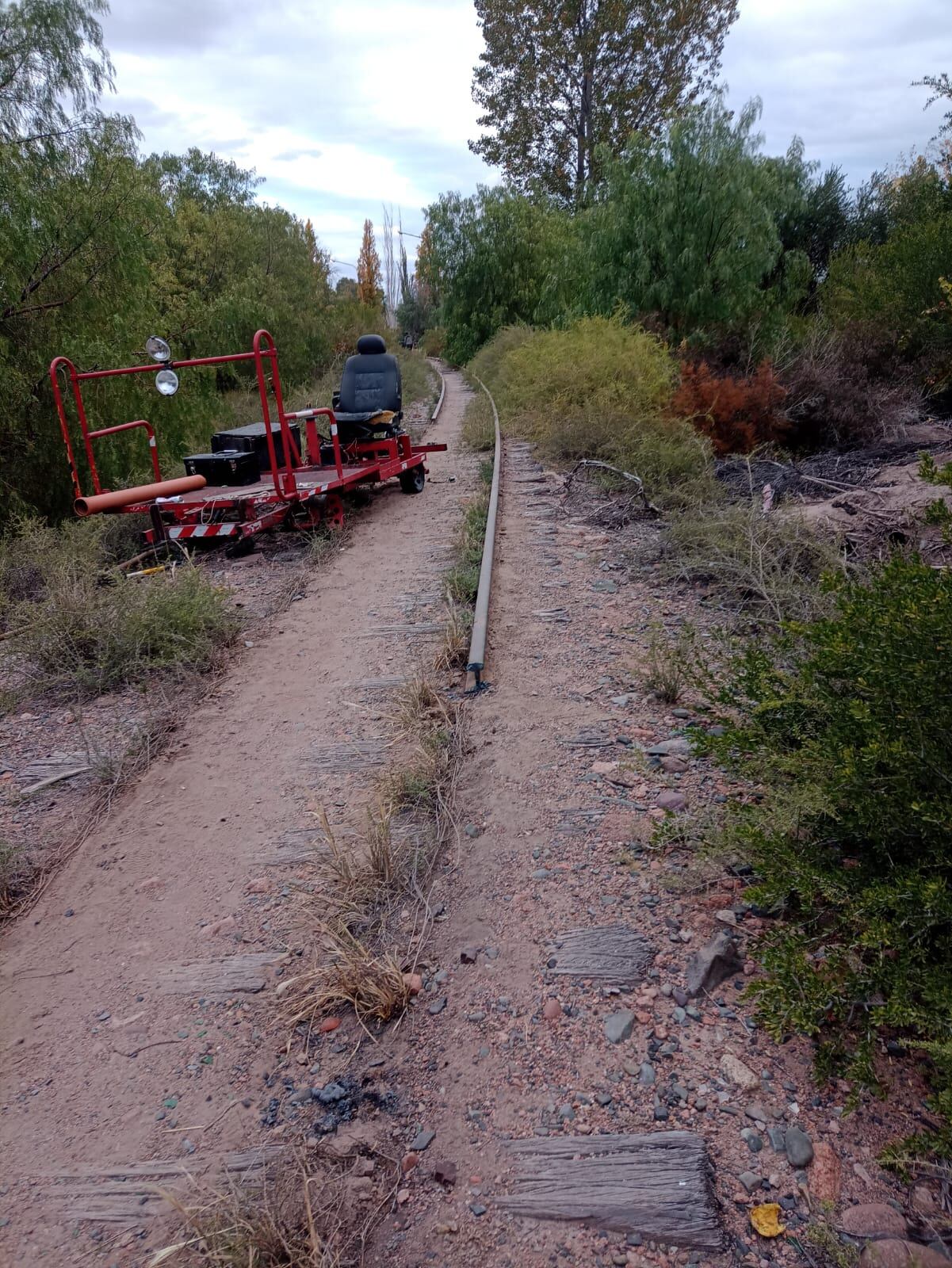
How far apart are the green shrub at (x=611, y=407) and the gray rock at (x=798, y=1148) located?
24.7ft

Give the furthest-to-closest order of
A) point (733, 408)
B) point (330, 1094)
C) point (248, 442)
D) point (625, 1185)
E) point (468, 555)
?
point (733, 408), point (248, 442), point (468, 555), point (330, 1094), point (625, 1185)

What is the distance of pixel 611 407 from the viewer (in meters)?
12.8

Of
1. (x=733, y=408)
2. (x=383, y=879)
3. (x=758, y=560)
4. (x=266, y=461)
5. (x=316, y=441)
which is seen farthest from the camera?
(x=733, y=408)

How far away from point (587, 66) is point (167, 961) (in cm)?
3902

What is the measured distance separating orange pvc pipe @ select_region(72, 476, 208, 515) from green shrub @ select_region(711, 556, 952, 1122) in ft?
22.1

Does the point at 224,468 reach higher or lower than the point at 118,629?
higher

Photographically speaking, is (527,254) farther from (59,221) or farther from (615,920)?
(615,920)

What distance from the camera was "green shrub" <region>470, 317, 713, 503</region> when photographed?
10195mm

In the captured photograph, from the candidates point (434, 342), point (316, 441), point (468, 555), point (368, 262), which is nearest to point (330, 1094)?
point (468, 555)

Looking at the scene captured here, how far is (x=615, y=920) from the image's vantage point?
3041mm

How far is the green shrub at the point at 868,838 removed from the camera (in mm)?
2219

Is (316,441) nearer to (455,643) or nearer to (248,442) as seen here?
(248,442)

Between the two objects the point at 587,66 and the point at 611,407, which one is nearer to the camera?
the point at 611,407

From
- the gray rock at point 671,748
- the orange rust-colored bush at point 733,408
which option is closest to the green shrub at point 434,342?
the orange rust-colored bush at point 733,408
